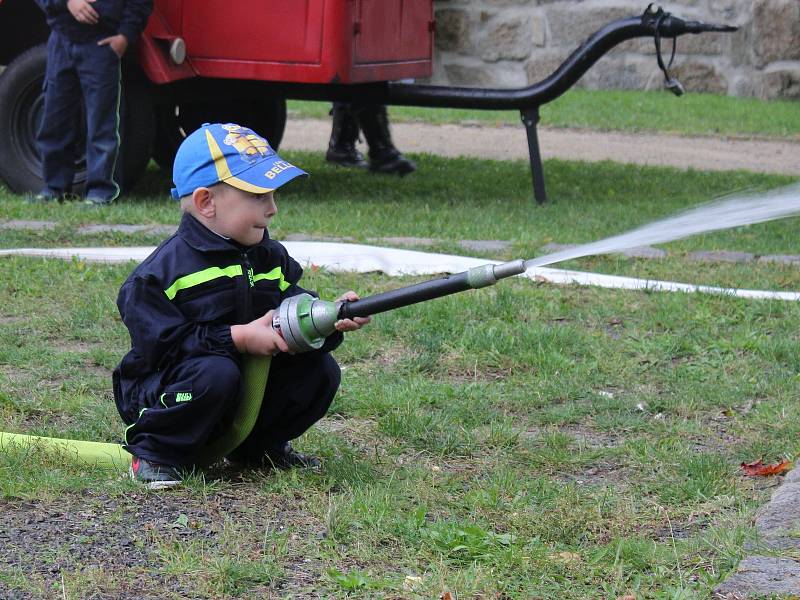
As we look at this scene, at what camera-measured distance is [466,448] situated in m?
3.78

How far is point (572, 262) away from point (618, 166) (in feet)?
12.6

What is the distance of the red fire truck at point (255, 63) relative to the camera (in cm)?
740

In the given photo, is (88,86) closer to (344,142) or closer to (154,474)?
(344,142)

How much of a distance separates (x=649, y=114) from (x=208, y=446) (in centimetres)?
1032

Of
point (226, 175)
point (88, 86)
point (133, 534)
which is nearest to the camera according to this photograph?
point (133, 534)

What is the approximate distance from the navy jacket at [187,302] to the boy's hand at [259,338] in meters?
0.03

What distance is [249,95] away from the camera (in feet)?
26.0

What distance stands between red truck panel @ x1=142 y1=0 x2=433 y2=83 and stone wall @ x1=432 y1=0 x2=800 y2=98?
654 centimetres

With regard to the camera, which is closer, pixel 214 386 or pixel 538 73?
pixel 214 386

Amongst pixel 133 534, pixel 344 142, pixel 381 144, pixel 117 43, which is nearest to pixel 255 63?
pixel 117 43

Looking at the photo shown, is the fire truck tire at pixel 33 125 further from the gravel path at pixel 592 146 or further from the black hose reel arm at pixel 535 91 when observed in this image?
the gravel path at pixel 592 146

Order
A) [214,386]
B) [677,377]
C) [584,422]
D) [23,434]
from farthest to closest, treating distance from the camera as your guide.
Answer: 1. [677,377]
2. [584,422]
3. [23,434]
4. [214,386]

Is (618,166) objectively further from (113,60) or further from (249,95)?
(113,60)

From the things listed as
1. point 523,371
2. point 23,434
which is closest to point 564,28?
point 523,371
